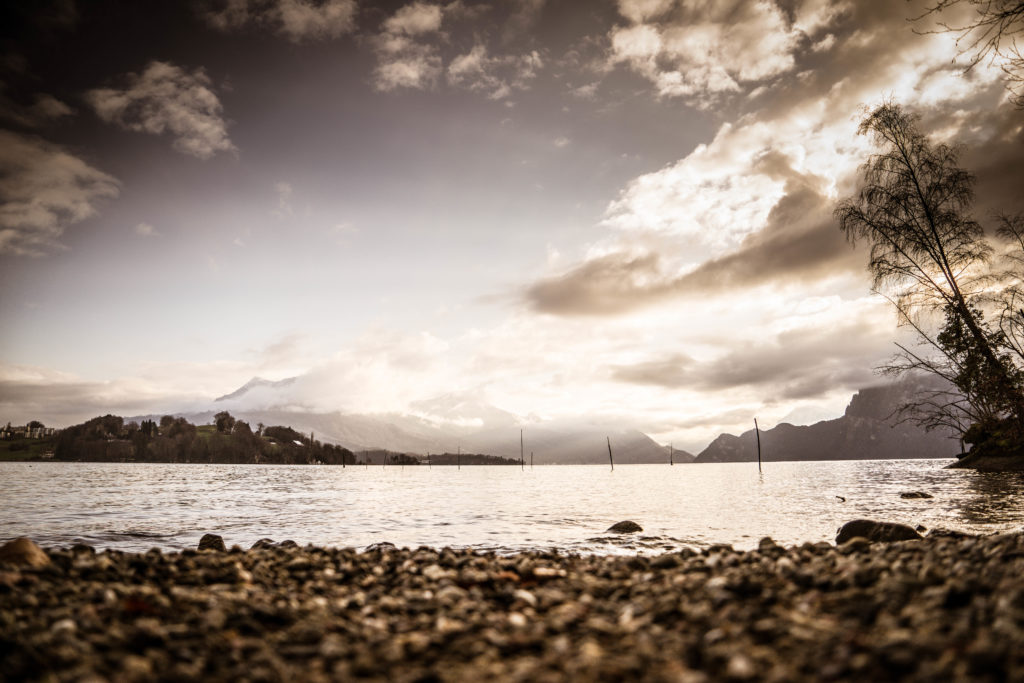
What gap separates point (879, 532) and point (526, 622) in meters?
14.0

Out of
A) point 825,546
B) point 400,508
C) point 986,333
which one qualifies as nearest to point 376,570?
point 825,546

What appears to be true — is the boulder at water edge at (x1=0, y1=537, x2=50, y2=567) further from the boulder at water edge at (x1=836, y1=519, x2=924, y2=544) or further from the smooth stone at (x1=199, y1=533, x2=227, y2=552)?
the boulder at water edge at (x1=836, y1=519, x2=924, y2=544)

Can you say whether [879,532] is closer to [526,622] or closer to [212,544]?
[526,622]

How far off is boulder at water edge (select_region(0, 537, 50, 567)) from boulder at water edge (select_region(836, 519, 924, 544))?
2084 cm

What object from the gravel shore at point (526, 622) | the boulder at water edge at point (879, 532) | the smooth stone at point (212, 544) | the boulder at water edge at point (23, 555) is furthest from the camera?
the smooth stone at point (212, 544)

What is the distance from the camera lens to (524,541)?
19094 mm

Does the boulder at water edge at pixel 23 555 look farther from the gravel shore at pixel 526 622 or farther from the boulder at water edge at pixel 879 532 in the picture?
the boulder at water edge at pixel 879 532

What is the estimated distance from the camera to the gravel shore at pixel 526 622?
4684 mm

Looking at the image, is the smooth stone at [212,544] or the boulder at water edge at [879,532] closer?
the boulder at water edge at [879,532]

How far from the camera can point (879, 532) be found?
49.8 ft

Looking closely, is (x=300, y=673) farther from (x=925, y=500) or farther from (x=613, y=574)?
(x=925, y=500)

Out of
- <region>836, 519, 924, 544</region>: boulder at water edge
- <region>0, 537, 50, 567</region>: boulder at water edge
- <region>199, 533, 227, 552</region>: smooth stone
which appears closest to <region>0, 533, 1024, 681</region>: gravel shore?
<region>0, 537, 50, 567</region>: boulder at water edge

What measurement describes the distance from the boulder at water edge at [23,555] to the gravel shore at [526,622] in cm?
33

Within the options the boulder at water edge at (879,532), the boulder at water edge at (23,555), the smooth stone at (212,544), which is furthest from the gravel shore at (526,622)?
the smooth stone at (212,544)
